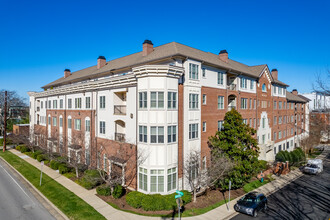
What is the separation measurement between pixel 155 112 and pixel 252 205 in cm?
1147

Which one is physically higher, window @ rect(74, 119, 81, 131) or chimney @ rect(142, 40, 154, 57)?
chimney @ rect(142, 40, 154, 57)

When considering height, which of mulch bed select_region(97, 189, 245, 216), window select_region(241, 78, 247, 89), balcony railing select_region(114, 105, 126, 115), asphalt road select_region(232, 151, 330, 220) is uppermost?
window select_region(241, 78, 247, 89)

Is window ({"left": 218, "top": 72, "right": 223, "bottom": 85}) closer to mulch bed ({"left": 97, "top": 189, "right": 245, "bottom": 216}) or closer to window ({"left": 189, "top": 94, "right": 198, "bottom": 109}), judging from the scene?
window ({"left": 189, "top": 94, "right": 198, "bottom": 109})

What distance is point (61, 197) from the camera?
19.0m

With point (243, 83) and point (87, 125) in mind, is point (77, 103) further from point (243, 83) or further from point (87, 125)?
point (243, 83)

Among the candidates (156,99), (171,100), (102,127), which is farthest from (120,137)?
(171,100)

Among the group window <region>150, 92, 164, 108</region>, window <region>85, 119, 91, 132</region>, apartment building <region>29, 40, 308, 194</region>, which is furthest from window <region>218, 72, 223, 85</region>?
window <region>85, 119, 91, 132</region>

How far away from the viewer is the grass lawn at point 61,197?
52.0 feet

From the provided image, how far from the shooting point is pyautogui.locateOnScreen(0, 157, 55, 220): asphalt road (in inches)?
625

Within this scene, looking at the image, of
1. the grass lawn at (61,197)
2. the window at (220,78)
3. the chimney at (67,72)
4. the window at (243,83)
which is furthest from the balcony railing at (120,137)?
the chimney at (67,72)

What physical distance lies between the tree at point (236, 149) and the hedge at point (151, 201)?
6.59 meters

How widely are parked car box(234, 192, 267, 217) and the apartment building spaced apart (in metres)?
5.74

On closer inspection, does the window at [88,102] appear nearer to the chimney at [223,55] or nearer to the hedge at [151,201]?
the hedge at [151,201]

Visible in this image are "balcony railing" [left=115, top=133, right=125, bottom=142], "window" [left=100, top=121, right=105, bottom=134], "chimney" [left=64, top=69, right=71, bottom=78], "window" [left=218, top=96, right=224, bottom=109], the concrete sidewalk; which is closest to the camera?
the concrete sidewalk
